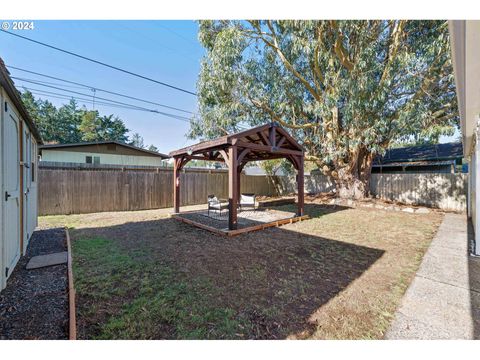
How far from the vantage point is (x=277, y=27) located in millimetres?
9602

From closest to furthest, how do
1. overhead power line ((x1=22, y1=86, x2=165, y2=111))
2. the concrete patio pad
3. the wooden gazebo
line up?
1. the concrete patio pad
2. the wooden gazebo
3. overhead power line ((x1=22, y1=86, x2=165, y2=111))

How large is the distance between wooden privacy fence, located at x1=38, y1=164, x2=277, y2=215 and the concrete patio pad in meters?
5.32

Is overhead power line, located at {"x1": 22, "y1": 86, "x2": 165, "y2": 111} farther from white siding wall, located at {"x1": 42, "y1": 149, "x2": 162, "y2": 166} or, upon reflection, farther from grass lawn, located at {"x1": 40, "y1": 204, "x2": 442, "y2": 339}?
grass lawn, located at {"x1": 40, "y1": 204, "x2": 442, "y2": 339}

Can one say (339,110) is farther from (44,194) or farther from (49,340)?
(44,194)

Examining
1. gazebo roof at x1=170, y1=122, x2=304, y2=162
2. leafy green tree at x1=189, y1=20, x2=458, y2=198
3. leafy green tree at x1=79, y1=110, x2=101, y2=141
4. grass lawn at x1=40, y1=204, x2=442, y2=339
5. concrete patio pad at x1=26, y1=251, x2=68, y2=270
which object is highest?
leafy green tree at x1=79, y1=110, x2=101, y2=141

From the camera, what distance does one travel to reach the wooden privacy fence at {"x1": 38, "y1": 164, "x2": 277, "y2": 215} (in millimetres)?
8047

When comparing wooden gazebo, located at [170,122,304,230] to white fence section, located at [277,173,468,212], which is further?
white fence section, located at [277,173,468,212]

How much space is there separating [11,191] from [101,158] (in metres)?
12.4

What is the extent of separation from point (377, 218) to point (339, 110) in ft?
19.2

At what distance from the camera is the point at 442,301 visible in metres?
2.57

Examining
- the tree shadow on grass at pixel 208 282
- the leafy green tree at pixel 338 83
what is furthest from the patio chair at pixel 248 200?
the leafy green tree at pixel 338 83

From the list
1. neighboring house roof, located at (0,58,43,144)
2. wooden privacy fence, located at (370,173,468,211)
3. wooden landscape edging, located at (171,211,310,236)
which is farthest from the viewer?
wooden privacy fence, located at (370,173,468,211)

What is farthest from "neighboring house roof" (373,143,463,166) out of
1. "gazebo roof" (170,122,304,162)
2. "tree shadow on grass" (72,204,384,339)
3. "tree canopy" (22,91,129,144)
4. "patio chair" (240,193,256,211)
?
"tree canopy" (22,91,129,144)

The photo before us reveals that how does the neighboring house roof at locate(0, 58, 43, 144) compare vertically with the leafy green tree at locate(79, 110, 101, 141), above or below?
below
